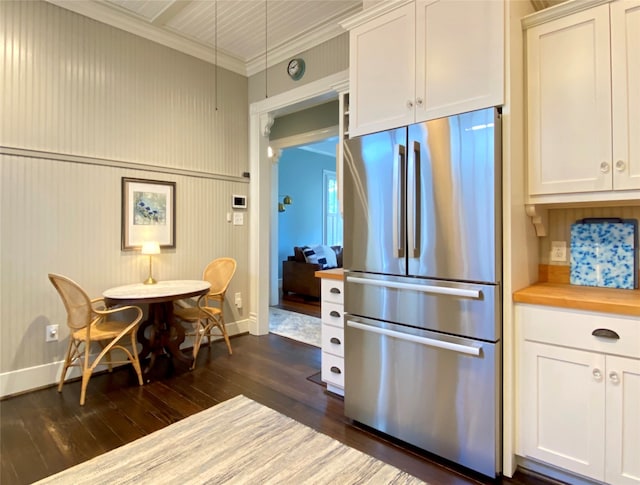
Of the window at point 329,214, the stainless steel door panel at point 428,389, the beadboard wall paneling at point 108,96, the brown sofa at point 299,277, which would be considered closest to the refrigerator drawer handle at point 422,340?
the stainless steel door panel at point 428,389

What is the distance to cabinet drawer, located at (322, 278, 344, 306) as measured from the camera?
8.71ft

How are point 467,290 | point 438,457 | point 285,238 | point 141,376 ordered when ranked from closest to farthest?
1. point 467,290
2. point 438,457
3. point 141,376
4. point 285,238

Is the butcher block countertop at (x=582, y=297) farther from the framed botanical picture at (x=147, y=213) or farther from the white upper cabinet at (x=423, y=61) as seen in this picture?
the framed botanical picture at (x=147, y=213)

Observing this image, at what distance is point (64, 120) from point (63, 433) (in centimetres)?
235

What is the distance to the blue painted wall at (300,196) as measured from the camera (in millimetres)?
7277

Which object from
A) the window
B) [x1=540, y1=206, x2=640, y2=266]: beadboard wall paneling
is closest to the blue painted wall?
the window

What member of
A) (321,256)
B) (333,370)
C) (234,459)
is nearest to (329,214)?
(321,256)

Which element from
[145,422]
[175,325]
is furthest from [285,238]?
[145,422]

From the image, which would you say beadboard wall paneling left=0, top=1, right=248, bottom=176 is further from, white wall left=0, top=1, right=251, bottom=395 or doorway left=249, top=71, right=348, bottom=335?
doorway left=249, top=71, right=348, bottom=335

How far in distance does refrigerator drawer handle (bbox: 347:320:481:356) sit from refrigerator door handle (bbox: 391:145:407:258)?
0.45 m

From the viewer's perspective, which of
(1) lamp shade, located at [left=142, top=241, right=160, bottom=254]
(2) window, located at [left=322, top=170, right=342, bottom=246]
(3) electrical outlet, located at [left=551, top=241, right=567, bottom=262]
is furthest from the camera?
(2) window, located at [left=322, top=170, right=342, bottom=246]

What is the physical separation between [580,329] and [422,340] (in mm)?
724

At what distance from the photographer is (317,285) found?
615 centimetres

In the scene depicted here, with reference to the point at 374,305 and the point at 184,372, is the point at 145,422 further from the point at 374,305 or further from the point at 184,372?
the point at 374,305
